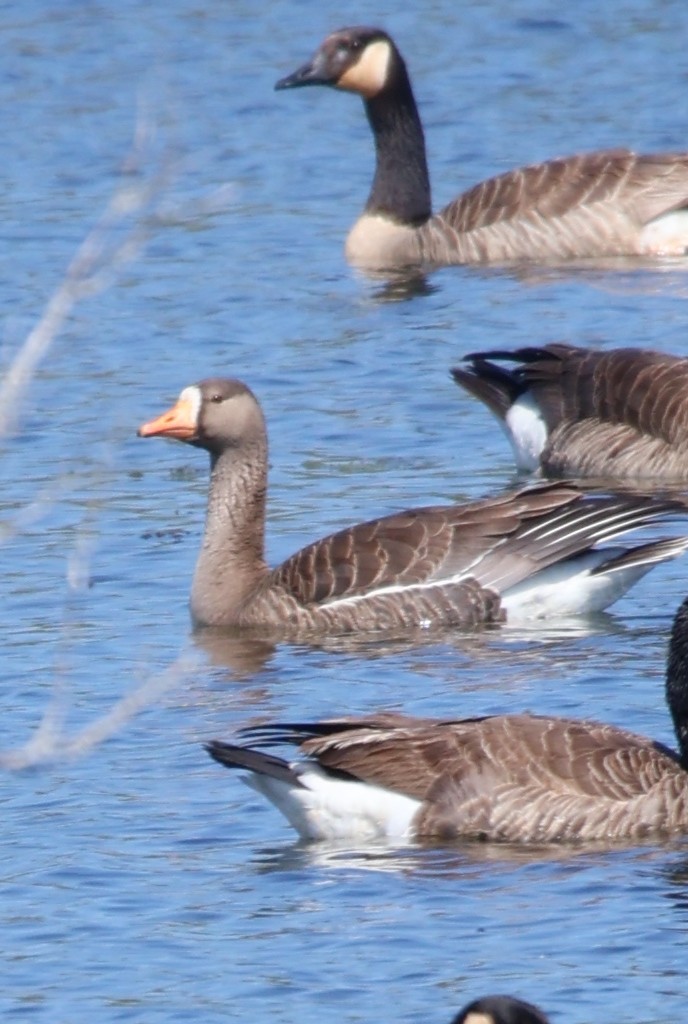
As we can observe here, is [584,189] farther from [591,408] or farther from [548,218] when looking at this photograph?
[591,408]

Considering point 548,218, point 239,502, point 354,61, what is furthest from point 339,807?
point 354,61

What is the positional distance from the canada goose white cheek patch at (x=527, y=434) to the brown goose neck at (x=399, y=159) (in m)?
6.06

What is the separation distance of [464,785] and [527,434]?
601 cm

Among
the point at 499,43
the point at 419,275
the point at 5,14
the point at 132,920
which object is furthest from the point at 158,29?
the point at 132,920

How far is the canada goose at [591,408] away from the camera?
1427 centimetres

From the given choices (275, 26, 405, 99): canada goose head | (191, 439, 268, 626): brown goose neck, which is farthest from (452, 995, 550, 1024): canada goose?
(275, 26, 405, 99): canada goose head

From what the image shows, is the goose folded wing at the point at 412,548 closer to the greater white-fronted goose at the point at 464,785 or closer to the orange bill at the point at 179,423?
the orange bill at the point at 179,423

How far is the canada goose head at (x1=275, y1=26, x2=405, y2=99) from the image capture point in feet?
68.4

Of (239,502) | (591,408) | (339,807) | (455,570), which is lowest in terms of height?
A: (339,807)

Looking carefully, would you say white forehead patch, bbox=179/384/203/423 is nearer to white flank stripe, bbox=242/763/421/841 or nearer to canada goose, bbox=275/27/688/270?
white flank stripe, bbox=242/763/421/841

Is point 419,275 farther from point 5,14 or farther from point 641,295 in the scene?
point 5,14

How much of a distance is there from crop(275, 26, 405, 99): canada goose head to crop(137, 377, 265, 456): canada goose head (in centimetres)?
901

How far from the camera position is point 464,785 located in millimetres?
8711

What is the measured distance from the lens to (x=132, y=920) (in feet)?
25.9
